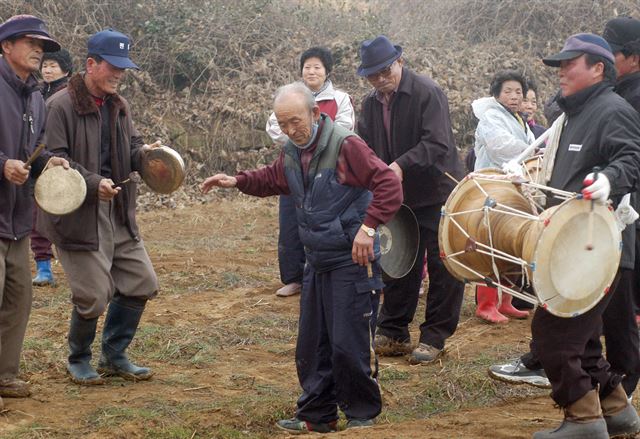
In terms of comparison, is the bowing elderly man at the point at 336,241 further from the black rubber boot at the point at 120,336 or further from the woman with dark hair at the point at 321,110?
the woman with dark hair at the point at 321,110

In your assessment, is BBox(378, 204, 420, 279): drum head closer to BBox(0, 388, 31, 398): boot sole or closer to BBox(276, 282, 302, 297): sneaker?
BBox(276, 282, 302, 297): sneaker

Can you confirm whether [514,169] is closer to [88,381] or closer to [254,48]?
[88,381]

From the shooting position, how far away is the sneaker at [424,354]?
23.3 feet

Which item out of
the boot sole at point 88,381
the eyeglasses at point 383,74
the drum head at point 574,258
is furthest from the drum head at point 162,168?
the drum head at point 574,258

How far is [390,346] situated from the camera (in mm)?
7422

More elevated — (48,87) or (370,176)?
(48,87)

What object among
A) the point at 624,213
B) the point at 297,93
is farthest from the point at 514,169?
the point at 297,93

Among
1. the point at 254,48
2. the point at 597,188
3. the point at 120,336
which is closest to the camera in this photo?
the point at 597,188

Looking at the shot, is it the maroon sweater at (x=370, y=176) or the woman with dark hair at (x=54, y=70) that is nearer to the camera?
the maroon sweater at (x=370, y=176)

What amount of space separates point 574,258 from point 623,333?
1003mm

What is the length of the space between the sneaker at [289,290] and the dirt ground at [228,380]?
0.10 metres

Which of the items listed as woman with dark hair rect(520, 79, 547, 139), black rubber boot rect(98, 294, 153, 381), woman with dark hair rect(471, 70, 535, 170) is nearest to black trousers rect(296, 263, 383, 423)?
black rubber boot rect(98, 294, 153, 381)

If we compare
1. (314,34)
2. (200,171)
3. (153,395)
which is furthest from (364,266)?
(314,34)

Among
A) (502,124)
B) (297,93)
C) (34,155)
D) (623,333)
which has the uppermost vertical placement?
(297,93)
